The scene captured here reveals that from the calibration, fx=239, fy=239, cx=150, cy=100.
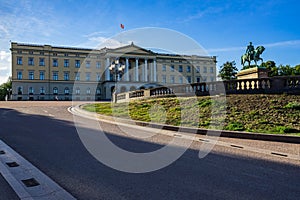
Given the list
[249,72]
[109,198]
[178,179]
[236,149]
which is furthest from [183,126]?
[249,72]

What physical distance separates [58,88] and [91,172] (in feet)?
248

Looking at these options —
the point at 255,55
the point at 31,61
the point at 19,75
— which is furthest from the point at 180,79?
the point at 255,55

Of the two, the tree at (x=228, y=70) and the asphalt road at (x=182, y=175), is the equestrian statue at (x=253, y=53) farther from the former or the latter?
the tree at (x=228, y=70)

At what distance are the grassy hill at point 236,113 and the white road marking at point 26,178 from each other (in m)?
7.79

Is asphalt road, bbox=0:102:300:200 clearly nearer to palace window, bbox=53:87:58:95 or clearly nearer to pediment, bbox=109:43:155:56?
pediment, bbox=109:43:155:56

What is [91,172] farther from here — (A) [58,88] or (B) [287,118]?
(A) [58,88]

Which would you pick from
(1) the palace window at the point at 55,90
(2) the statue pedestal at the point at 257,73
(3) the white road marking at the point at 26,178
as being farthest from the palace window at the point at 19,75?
(3) the white road marking at the point at 26,178

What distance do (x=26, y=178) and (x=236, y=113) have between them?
417 inches

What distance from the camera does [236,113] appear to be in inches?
496

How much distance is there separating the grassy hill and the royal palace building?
5637 cm

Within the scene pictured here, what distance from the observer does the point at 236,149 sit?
7.46 meters

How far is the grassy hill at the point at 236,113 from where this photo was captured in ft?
34.8

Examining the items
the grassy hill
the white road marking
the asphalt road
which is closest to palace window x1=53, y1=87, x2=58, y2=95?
the grassy hill

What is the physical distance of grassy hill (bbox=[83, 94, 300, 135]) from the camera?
10609 millimetres
